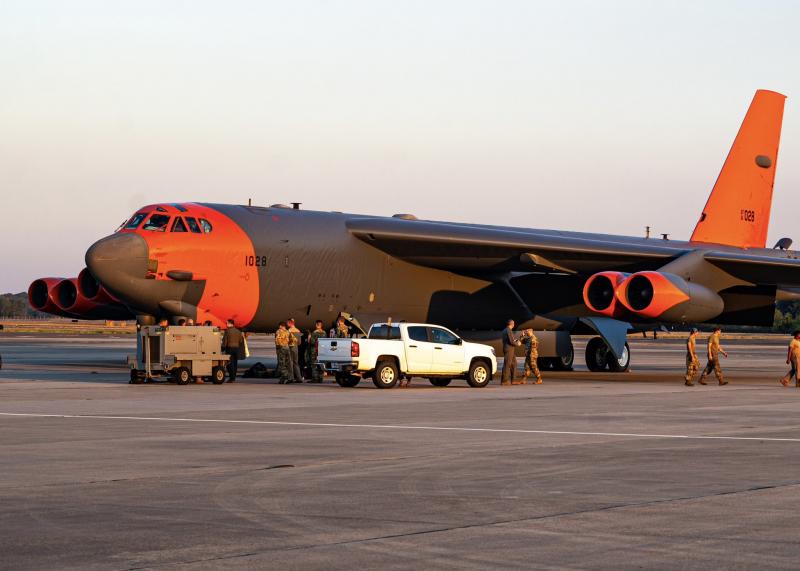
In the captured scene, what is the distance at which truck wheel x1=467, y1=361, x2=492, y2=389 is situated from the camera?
96.7ft

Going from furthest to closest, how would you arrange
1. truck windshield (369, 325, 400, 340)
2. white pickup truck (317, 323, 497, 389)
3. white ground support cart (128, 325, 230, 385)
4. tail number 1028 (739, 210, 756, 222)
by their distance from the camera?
1. tail number 1028 (739, 210, 756, 222)
2. white ground support cart (128, 325, 230, 385)
3. truck windshield (369, 325, 400, 340)
4. white pickup truck (317, 323, 497, 389)

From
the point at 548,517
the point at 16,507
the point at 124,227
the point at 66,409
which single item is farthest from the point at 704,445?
the point at 124,227

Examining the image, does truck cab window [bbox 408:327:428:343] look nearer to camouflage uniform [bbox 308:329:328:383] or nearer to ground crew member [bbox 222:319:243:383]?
camouflage uniform [bbox 308:329:328:383]

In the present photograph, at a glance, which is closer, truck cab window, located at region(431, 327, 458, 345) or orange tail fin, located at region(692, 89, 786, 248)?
truck cab window, located at region(431, 327, 458, 345)

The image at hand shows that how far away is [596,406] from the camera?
2284 cm

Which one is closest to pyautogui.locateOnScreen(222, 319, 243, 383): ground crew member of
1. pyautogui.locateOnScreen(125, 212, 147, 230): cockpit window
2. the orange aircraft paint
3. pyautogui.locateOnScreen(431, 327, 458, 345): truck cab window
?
the orange aircraft paint

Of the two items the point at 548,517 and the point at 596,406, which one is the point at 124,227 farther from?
the point at 548,517

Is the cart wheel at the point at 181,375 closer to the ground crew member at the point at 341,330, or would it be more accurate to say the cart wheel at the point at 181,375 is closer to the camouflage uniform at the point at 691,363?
the ground crew member at the point at 341,330

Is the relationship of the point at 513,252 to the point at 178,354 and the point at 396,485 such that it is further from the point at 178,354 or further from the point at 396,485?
the point at 396,485

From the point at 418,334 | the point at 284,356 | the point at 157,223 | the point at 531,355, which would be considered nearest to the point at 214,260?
the point at 157,223

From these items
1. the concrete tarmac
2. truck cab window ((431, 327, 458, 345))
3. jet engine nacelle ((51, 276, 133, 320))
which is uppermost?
jet engine nacelle ((51, 276, 133, 320))

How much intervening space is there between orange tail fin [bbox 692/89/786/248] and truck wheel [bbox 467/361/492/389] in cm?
1404

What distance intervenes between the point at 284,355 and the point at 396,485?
19.4 m

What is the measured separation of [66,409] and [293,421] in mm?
4596
